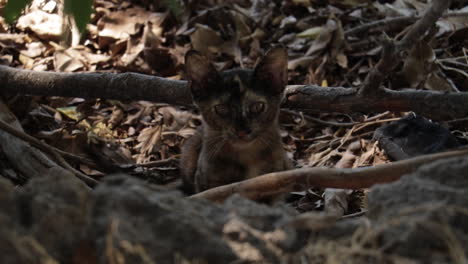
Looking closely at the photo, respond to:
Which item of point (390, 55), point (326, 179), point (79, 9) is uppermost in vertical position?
point (79, 9)

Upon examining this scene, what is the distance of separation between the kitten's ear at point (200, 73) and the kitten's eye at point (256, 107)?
30cm

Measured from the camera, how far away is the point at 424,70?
471 centimetres

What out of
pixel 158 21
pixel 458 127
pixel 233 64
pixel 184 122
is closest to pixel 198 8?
pixel 158 21

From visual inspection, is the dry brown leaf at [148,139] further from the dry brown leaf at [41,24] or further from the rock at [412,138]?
the rock at [412,138]

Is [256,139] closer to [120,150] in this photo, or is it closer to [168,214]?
[120,150]

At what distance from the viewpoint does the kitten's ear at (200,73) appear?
390cm

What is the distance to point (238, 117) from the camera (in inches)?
151

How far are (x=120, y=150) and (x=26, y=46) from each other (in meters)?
1.76

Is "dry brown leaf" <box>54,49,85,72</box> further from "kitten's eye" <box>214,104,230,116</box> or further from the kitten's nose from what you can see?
the kitten's nose

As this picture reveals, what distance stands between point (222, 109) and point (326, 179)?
5.26 ft

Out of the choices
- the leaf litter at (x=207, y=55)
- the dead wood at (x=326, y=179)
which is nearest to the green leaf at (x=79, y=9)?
the dead wood at (x=326, y=179)

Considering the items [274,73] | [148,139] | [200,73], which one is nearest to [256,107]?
→ [274,73]

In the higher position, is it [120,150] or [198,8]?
[198,8]

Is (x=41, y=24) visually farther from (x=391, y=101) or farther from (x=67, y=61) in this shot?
(x=391, y=101)
